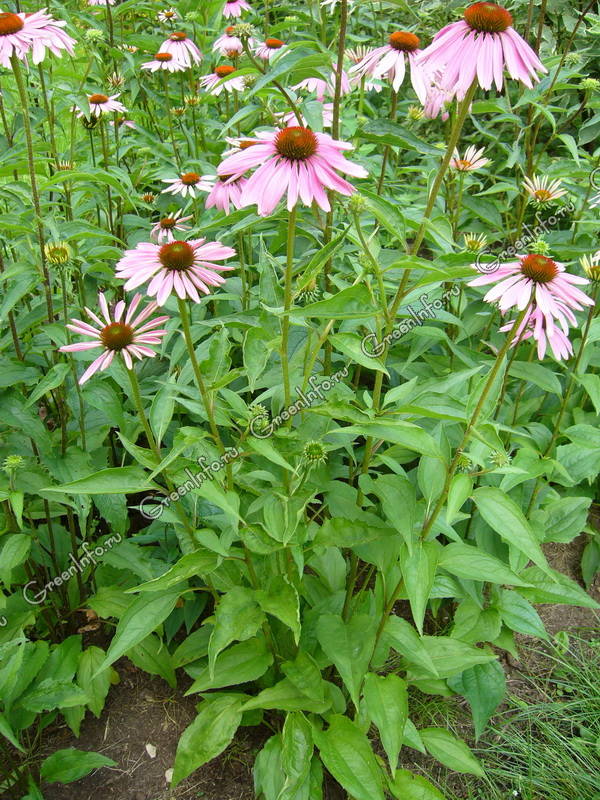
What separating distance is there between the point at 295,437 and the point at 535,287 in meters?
0.55

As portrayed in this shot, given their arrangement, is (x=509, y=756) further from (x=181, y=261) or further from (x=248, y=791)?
(x=181, y=261)

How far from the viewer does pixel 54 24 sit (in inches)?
65.9

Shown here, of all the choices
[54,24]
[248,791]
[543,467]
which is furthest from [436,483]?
[54,24]

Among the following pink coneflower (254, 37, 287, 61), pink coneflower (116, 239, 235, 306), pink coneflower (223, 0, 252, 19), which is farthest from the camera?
pink coneflower (223, 0, 252, 19)

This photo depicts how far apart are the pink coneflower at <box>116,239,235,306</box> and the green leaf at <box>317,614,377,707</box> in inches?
34.3

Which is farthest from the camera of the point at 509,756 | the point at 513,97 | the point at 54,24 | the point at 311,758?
the point at 513,97

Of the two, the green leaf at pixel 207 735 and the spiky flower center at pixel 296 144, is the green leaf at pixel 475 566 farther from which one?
the spiky flower center at pixel 296 144

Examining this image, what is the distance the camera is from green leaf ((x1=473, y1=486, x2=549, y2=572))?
126 centimetres

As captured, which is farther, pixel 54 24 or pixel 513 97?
pixel 513 97

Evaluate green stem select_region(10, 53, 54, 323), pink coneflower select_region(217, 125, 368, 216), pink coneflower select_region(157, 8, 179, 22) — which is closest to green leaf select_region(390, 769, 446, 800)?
pink coneflower select_region(217, 125, 368, 216)

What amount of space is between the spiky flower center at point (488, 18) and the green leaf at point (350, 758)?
4.84 feet

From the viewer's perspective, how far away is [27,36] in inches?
60.2

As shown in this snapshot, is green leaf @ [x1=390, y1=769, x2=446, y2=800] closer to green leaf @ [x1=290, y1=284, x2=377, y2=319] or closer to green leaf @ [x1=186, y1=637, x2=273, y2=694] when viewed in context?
green leaf @ [x1=186, y1=637, x2=273, y2=694]

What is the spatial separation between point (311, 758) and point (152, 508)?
735 millimetres
